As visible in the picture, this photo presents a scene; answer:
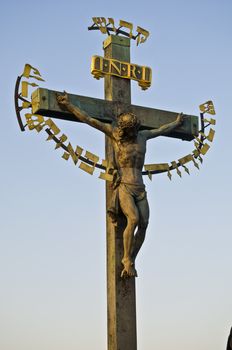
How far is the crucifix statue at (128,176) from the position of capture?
10438 mm

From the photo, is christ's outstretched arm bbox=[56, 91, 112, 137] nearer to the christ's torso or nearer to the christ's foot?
the christ's torso

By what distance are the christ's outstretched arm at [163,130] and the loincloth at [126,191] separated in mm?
699

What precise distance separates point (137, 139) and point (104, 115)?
1.87 ft

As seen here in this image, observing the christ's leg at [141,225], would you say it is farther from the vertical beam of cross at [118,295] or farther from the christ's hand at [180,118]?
the christ's hand at [180,118]

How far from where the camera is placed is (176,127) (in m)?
11.5

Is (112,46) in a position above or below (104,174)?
above

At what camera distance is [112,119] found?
439 inches

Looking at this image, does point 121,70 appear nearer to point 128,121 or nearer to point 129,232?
point 128,121

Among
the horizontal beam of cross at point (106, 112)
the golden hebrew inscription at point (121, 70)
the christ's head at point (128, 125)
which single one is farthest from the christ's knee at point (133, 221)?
the golden hebrew inscription at point (121, 70)

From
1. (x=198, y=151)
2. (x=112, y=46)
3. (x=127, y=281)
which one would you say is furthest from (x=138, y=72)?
(x=127, y=281)

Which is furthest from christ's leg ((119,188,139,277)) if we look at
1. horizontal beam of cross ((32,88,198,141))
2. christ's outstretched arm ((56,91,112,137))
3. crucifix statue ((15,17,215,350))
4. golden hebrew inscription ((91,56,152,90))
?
golden hebrew inscription ((91,56,152,90))

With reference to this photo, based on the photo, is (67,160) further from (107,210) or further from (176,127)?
(176,127)

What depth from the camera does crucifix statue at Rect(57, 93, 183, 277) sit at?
1044 centimetres

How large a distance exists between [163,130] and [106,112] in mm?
722
